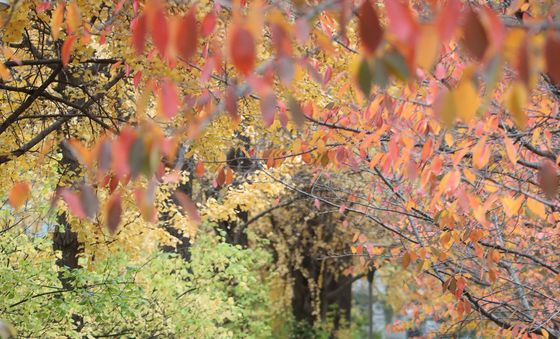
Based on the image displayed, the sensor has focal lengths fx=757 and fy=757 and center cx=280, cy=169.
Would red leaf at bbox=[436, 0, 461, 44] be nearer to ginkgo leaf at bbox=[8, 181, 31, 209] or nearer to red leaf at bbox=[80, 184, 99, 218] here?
red leaf at bbox=[80, 184, 99, 218]

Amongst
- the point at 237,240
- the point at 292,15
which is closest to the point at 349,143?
the point at 292,15

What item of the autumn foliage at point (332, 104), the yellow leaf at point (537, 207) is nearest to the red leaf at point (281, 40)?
the autumn foliage at point (332, 104)

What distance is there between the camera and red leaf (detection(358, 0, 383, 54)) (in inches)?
72.3

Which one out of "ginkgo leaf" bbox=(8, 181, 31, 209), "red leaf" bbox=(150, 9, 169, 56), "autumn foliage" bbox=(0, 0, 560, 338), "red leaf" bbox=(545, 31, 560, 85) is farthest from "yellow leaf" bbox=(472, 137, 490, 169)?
"ginkgo leaf" bbox=(8, 181, 31, 209)

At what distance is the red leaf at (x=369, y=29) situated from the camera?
1.84 m

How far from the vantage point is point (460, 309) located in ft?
20.7

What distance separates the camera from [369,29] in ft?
6.14

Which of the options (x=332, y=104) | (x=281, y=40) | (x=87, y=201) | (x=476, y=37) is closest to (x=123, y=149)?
(x=87, y=201)

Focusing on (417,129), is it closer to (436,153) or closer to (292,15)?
(436,153)

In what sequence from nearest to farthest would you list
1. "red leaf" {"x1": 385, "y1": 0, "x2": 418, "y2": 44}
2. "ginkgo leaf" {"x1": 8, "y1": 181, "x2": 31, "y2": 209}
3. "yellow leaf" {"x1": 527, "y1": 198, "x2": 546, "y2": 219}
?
"red leaf" {"x1": 385, "y1": 0, "x2": 418, "y2": 44} → "ginkgo leaf" {"x1": 8, "y1": 181, "x2": 31, "y2": 209} → "yellow leaf" {"x1": 527, "y1": 198, "x2": 546, "y2": 219}

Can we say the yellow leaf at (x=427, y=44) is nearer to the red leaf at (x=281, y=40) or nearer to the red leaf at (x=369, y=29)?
the red leaf at (x=369, y=29)

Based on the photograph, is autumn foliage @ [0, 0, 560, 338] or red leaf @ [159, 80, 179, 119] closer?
autumn foliage @ [0, 0, 560, 338]

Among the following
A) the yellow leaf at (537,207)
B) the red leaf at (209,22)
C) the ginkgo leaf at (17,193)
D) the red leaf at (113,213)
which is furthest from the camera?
the yellow leaf at (537,207)

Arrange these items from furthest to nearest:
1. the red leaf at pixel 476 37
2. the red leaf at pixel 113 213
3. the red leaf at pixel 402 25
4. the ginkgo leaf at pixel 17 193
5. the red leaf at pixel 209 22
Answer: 1. the ginkgo leaf at pixel 17 193
2. the red leaf at pixel 209 22
3. the red leaf at pixel 113 213
4. the red leaf at pixel 476 37
5. the red leaf at pixel 402 25
